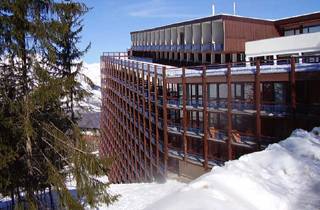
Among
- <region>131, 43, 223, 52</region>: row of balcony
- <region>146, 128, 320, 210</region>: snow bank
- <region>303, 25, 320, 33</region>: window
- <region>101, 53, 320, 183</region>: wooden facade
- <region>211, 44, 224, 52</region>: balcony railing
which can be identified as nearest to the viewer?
<region>146, 128, 320, 210</region>: snow bank

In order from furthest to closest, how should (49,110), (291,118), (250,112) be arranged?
(250,112) < (291,118) < (49,110)

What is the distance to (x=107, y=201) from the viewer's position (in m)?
12.7

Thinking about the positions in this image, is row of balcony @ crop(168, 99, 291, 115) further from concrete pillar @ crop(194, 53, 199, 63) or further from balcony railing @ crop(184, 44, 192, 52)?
balcony railing @ crop(184, 44, 192, 52)

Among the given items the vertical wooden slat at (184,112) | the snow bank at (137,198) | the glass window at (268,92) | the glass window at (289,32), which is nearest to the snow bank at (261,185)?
the snow bank at (137,198)

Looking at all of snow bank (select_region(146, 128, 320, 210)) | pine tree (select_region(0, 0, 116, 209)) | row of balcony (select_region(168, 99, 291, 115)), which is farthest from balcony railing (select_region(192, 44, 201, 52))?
snow bank (select_region(146, 128, 320, 210))

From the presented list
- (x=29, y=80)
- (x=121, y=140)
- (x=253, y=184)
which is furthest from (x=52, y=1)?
(x=121, y=140)

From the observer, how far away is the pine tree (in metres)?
11.5

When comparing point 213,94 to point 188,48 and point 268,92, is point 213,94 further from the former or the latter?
point 188,48

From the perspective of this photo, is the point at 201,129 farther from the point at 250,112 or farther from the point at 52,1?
the point at 52,1

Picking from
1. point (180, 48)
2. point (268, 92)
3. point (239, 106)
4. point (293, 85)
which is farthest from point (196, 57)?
point (293, 85)

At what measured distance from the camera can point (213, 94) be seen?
28.8m

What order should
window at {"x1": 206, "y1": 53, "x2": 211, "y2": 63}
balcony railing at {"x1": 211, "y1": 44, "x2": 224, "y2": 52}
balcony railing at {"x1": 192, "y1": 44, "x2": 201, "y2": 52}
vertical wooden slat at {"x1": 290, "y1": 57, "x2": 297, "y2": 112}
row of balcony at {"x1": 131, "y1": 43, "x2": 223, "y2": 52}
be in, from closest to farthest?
vertical wooden slat at {"x1": 290, "y1": 57, "x2": 297, "y2": 112}, balcony railing at {"x1": 211, "y1": 44, "x2": 224, "y2": 52}, row of balcony at {"x1": 131, "y1": 43, "x2": 223, "y2": 52}, window at {"x1": 206, "y1": 53, "x2": 211, "y2": 63}, balcony railing at {"x1": 192, "y1": 44, "x2": 201, "y2": 52}

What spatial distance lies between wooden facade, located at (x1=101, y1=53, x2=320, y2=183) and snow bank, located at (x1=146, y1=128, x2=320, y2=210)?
26.5 feet

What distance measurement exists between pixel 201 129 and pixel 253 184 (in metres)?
22.7
